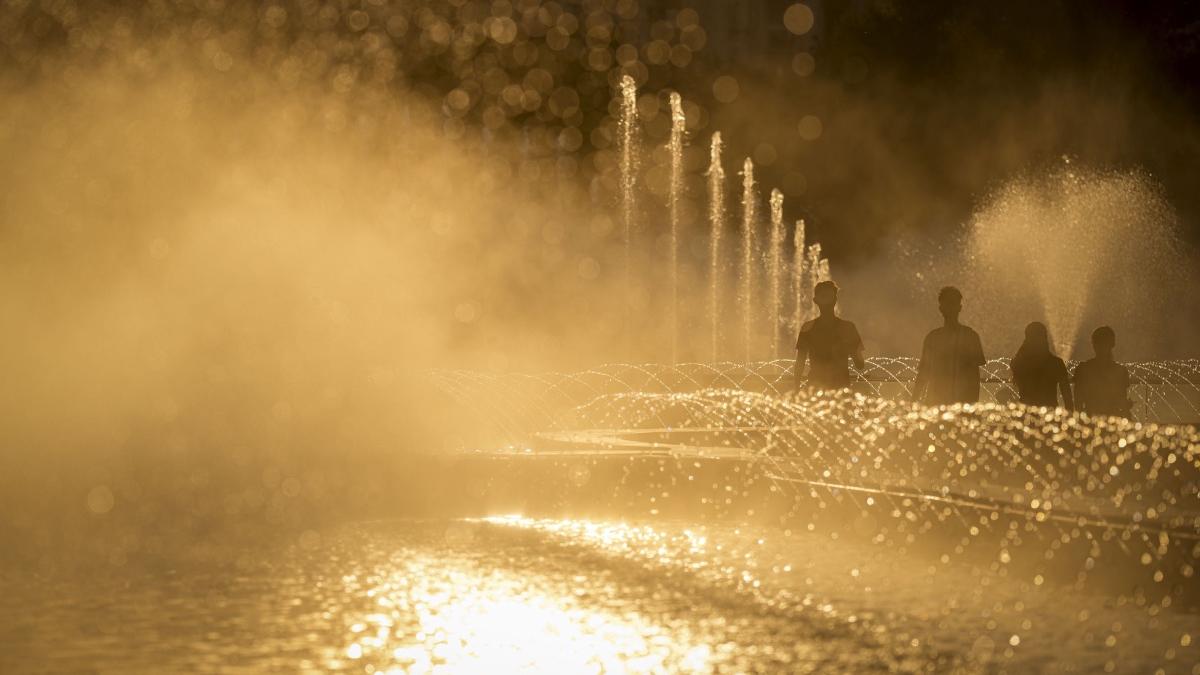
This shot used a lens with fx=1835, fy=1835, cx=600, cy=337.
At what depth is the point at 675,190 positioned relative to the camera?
48.4m

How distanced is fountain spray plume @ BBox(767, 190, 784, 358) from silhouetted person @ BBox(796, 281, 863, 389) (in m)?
33.7

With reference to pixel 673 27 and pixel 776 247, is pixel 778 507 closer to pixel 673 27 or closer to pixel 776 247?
pixel 776 247

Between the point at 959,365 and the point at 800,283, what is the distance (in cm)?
3594

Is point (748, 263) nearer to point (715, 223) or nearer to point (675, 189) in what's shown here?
point (715, 223)

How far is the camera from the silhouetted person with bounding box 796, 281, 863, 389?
39.9ft

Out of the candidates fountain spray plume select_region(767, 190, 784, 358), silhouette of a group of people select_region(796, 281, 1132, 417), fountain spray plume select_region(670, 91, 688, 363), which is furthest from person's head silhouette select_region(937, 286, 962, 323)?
fountain spray plume select_region(767, 190, 784, 358)

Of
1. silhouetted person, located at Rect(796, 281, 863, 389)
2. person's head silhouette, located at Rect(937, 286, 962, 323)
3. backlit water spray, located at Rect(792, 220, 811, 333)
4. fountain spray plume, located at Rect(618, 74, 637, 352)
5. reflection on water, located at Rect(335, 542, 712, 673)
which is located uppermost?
fountain spray plume, located at Rect(618, 74, 637, 352)

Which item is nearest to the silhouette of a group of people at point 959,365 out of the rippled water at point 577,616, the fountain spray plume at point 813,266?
the rippled water at point 577,616

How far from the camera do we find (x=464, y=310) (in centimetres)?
4334

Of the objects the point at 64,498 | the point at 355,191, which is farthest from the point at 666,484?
the point at 355,191

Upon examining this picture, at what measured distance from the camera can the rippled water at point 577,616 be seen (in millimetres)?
6078

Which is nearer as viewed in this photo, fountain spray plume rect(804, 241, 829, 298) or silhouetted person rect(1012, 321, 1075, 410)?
silhouetted person rect(1012, 321, 1075, 410)

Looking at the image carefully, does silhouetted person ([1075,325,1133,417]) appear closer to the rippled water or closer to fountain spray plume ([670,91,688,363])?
the rippled water

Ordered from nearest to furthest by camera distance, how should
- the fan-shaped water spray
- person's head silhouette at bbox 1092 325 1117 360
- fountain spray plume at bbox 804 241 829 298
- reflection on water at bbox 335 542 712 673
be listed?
reflection on water at bbox 335 542 712 673
person's head silhouette at bbox 1092 325 1117 360
the fan-shaped water spray
fountain spray plume at bbox 804 241 829 298
